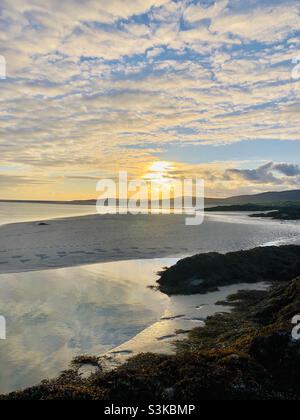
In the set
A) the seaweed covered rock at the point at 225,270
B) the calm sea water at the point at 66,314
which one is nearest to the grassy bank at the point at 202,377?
the calm sea water at the point at 66,314

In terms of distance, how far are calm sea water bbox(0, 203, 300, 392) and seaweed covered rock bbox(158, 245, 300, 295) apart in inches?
71.7

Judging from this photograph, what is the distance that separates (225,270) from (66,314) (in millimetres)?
11581

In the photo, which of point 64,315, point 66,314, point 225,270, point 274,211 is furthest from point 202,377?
point 274,211

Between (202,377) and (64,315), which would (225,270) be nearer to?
(64,315)

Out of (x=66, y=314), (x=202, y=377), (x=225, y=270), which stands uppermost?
(x=202, y=377)

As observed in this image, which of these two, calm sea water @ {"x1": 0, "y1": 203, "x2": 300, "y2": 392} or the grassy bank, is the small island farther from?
the grassy bank

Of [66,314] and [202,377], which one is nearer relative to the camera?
[202,377]

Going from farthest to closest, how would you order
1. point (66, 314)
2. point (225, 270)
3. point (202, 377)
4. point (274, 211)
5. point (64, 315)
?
point (274, 211) → point (225, 270) → point (66, 314) → point (64, 315) → point (202, 377)

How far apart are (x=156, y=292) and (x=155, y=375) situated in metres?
12.9

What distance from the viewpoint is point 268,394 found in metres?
8.44

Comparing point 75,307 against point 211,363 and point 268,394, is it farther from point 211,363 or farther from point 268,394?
point 268,394

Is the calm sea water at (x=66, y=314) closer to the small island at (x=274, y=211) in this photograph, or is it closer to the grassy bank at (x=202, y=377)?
the grassy bank at (x=202, y=377)

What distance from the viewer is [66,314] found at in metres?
17.3

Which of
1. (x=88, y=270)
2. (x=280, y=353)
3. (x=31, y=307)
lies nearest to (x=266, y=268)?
(x=88, y=270)
